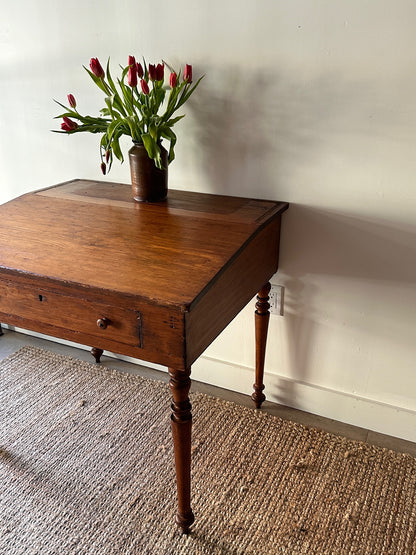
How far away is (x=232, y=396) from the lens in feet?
6.17

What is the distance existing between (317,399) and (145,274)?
90 centimetres

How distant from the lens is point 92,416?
1776 mm

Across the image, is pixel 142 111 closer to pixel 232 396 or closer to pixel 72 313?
pixel 72 313

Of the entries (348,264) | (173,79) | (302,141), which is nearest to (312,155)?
(302,141)

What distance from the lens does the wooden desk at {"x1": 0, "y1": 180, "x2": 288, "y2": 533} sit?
1104mm

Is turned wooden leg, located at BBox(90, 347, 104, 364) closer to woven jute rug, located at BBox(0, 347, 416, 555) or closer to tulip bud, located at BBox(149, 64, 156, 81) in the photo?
woven jute rug, located at BBox(0, 347, 416, 555)

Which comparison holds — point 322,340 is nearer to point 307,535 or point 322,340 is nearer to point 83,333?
point 307,535

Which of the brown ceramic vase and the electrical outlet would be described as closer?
the brown ceramic vase

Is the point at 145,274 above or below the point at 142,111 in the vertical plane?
below

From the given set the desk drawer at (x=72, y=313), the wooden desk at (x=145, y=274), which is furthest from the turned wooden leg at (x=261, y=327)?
the desk drawer at (x=72, y=313)

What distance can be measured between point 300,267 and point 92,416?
2.82ft

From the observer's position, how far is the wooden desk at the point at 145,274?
1104mm

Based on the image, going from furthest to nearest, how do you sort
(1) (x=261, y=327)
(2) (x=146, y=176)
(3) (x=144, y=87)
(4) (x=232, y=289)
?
(1) (x=261, y=327)
(2) (x=146, y=176)
(3) (x=144, y=87)
(4) (x=232, y=289)

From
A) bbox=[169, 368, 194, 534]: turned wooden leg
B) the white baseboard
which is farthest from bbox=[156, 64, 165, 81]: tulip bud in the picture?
the white baseboard
